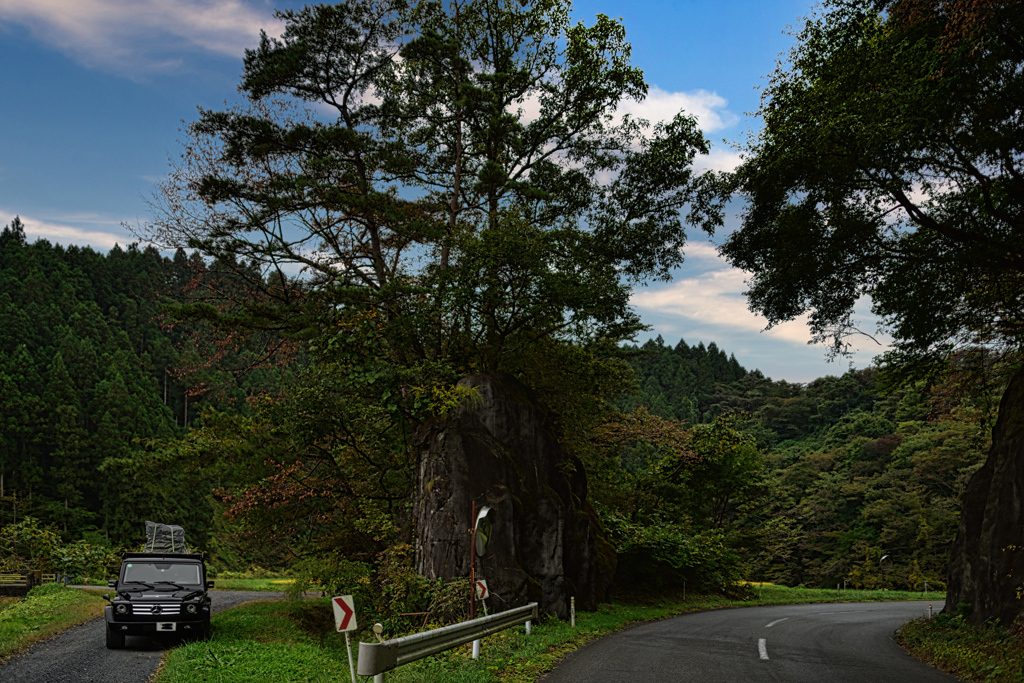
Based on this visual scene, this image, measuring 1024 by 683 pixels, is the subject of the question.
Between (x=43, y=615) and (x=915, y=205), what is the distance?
2201 cm

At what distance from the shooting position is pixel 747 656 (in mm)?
11789

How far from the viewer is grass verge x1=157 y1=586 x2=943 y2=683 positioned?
9.85m

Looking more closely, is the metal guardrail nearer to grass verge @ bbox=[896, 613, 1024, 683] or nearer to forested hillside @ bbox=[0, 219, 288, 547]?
grass verge @ bbox=[896, 613, 1024, 683]

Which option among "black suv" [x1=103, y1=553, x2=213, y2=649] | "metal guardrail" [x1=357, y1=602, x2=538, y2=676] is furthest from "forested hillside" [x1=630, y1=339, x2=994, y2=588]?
"metal guardrail" [x1=357, y1=602, x2=538, y2=676]

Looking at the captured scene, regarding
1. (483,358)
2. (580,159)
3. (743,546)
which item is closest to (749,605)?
(743,546)

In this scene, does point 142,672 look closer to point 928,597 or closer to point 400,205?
point 400,205

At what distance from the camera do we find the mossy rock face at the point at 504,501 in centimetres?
1617

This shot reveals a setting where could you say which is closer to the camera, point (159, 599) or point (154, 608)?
point (154, 608)

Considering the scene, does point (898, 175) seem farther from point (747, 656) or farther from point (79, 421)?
point (79, 421)

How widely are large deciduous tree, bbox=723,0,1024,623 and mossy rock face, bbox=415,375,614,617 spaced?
6856mm

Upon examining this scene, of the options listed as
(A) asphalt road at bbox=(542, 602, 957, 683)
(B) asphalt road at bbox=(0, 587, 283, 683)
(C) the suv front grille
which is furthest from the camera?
(C) the suv front grille

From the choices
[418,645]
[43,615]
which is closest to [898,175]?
[418,645]

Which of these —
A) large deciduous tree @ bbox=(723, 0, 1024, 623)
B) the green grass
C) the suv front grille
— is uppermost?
large deciduous tree @ bbox=(723, 0, 1024, 623)

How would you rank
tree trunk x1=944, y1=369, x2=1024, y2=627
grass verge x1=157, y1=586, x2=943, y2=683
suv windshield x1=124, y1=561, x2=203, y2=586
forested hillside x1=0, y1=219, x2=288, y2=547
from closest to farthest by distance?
grass verge x1=157, y1=586, x2=943, y2=683, tree trunk x1=944, y1=369, x2=1024, y2=627, suv windshield x1=124, y1=561, x2=203, y2=586, forested hillside x1=0, y1=219, x2=288, y2=547
